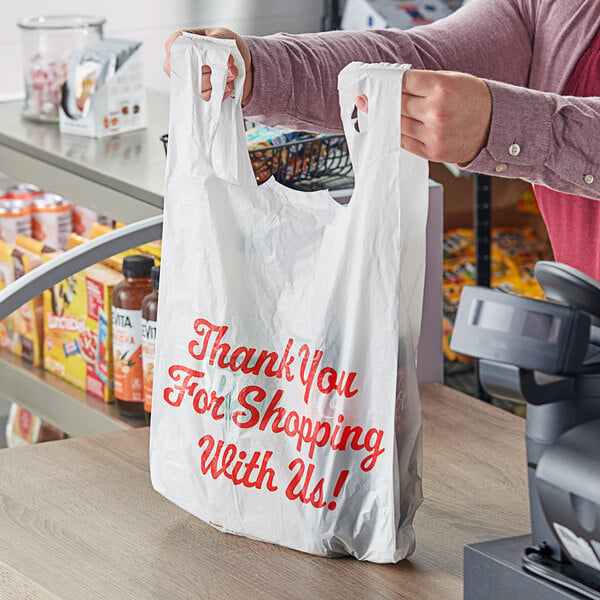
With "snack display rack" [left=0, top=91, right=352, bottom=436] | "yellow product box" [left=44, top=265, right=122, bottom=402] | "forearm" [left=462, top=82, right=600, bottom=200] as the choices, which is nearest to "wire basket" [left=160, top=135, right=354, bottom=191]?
"snack display rack" [left=0, top=91, right=352, bottom=436]

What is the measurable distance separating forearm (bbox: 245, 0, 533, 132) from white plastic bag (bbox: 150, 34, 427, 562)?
0.05 m

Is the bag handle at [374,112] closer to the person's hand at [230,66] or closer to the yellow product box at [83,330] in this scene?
the person's hand at [230,66]

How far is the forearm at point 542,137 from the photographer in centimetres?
81

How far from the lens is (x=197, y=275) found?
0.97 m

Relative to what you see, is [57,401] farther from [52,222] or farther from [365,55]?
[365,55]

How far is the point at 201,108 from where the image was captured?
968 millimetres

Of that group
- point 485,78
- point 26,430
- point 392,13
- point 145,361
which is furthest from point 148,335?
point 392,13

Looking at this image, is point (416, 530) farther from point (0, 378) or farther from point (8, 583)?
point (0, 378)

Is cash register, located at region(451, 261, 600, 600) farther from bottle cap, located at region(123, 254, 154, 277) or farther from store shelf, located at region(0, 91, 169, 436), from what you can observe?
store shelf, located at region(0, 91, 169, 436)

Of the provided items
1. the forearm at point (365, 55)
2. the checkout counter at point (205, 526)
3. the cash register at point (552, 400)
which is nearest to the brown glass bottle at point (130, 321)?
the checkout counter at point (205, 526)

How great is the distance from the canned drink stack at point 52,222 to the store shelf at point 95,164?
0.14 m

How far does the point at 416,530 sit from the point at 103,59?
1.33 meters

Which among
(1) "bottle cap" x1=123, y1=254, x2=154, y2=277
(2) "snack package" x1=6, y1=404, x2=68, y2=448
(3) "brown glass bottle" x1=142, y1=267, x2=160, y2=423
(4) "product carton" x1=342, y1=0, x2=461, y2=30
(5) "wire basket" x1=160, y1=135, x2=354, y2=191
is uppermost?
(4) "product carton" x1=342, y1=0, x2=461, y2=30

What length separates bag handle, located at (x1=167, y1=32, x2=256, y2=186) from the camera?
3.13ft
